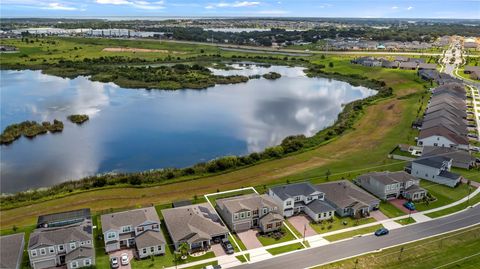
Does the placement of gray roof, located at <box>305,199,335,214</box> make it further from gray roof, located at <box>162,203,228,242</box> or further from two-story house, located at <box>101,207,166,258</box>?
two-story house, located at <box>101,207,166,258</box>

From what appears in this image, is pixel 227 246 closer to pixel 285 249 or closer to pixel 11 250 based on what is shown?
pixel 285 249

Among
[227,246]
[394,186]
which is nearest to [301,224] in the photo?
[227,246]

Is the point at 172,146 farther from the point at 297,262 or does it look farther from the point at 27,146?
the point at 297,262

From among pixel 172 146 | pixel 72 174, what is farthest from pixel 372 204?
pixel 72 174

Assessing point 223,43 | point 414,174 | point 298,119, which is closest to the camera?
point 414,174

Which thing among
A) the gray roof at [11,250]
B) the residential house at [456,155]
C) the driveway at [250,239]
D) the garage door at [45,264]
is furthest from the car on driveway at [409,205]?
the gray roof at [11,250]

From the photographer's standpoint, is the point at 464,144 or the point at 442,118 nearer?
the point at 464,144

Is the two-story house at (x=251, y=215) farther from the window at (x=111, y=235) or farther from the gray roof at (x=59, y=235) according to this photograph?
the gray roof at (x=59, y=235)
